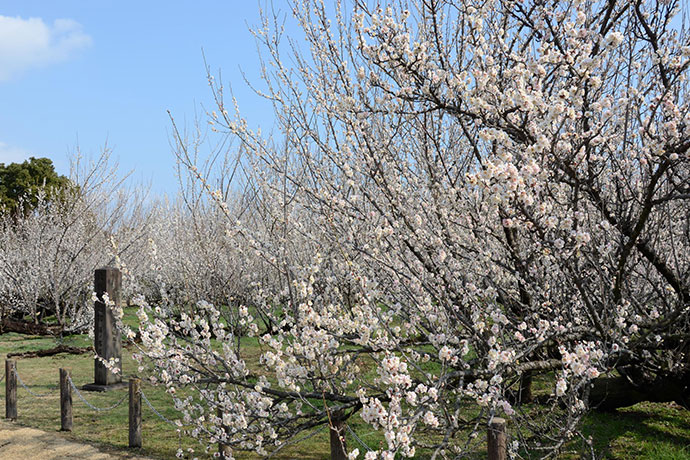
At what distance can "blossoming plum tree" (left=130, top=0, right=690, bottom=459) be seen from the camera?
128 inches

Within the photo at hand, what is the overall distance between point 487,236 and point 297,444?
10.0 feet

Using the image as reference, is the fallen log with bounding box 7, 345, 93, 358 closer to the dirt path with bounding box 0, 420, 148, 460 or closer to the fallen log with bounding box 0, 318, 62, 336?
the fallen log with bounding box 0, 318, 62, 336

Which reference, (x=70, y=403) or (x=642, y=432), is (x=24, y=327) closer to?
(x=70, y=403)

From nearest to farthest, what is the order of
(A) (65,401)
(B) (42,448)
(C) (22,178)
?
(B) (42,448)
(A) (65,401)
(C) (22,178)

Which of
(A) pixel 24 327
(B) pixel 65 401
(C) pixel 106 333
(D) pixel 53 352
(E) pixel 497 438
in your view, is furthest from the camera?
(A) pixel 24 327

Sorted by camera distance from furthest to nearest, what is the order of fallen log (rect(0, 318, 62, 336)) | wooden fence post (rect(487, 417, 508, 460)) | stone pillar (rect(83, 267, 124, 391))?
fallen log (rect(0, 318, 62, 336)) < stone pillar (rect(83, 267, 124, 391)) < wooden fence post (rect(487, 417, 508, 460))

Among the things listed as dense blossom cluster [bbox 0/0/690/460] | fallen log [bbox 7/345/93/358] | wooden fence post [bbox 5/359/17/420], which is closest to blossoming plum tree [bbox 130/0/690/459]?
dense blossom cluster [bbox 0/0/690/460]

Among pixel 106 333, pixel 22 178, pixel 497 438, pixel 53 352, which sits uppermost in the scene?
pixel 22 178

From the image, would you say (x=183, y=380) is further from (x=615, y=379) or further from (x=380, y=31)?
(x=615, y=379)

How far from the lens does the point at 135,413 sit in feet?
19.0

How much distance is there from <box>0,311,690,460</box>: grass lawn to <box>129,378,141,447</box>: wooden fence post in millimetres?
116

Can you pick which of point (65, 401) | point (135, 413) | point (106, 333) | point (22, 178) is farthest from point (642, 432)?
point (22, 178)

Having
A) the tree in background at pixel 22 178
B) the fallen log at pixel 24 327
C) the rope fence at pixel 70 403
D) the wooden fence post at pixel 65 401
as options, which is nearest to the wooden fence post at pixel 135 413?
the rope fence at pixel 70 403

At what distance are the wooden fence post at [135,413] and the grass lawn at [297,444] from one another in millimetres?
116
